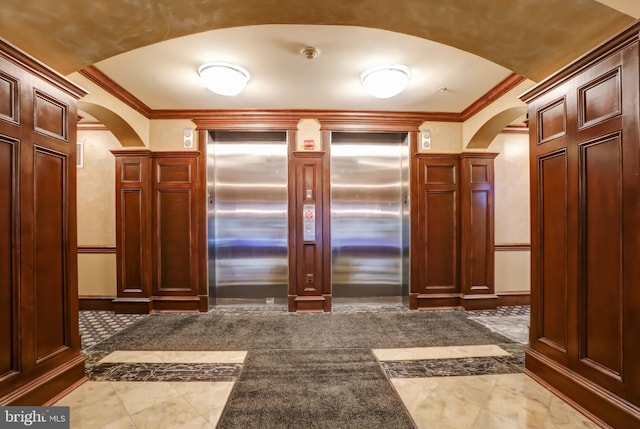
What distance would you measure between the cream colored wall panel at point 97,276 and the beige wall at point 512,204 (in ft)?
21.2

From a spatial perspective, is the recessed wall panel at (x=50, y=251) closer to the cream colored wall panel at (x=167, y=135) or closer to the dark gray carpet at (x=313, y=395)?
the dark gray carpet at (x=313, y=395)

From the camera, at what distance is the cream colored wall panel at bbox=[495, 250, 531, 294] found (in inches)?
194

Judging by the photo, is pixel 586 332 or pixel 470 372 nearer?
pixel 586 332

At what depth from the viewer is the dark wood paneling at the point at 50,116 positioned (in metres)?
2.16

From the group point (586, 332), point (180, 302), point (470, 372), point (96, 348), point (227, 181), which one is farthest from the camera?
point (227, 181)

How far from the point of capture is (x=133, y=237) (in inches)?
175

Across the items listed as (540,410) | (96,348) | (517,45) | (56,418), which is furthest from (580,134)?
(96,348)

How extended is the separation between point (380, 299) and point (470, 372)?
2305mm

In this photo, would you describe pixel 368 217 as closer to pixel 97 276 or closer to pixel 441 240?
pixel 441 240

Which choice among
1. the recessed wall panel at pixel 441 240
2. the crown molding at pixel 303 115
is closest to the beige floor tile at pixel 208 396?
the recessed wall panel at pixel 441 240

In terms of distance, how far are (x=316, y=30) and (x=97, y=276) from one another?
5.01 metres

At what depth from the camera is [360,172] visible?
489 cm

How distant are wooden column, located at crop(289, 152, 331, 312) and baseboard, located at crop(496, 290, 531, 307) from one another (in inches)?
115

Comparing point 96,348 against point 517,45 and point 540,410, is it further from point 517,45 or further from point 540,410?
point 517,45
